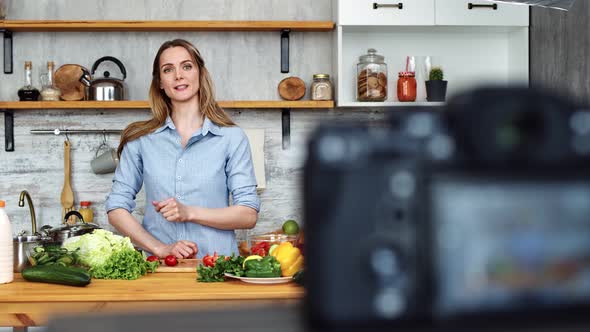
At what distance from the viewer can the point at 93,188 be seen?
4195mm

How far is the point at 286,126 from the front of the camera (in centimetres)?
422

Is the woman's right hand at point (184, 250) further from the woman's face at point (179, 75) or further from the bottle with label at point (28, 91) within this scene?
the bottle with label at point (28, 91)

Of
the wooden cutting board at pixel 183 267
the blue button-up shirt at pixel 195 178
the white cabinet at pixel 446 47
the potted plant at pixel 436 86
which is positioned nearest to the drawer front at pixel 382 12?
the white cabinet at pixel 446 47

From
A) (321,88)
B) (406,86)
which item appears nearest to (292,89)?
(321,88)

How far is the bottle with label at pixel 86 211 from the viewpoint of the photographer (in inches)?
160

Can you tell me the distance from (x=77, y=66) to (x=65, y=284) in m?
2.11

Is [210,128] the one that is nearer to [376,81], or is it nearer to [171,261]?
[171,261]

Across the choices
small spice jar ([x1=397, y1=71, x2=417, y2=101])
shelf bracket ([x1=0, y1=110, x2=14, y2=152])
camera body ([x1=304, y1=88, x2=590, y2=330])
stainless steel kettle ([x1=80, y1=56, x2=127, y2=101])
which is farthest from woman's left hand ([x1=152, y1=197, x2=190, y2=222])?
camera body ([x1=304, y1=88, x2=590, y2=330])

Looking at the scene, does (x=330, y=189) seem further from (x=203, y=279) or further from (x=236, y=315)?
(x=203, y=279)

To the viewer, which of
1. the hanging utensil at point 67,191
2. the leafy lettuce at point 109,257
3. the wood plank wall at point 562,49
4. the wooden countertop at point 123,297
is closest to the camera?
the wooden countertop at point 123,297

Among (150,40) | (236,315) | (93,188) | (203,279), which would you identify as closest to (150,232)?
(203,279)

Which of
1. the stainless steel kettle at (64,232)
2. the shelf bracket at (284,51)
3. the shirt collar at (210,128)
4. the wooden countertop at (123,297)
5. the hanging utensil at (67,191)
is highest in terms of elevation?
the shelf bracket at (284,51)

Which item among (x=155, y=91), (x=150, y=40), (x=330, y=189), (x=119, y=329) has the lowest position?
(x=119, y=329)

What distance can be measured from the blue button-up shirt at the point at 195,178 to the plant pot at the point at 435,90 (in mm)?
1315
